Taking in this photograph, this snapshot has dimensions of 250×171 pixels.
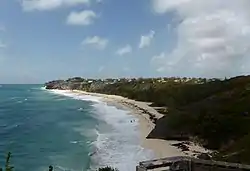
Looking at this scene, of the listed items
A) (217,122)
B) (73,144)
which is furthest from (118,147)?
→ (217,122)

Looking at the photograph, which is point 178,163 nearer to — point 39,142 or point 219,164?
point 219,164

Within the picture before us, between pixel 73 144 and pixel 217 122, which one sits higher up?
pixel 217 122

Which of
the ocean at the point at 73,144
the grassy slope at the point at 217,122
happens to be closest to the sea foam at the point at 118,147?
the ocean at the point at 73,144

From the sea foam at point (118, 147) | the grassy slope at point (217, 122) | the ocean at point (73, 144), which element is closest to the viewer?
the sea foam at point (118, 147)

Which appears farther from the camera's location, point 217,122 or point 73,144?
point 73,144

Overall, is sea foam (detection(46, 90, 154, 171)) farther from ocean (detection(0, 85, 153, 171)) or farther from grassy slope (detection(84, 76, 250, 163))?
grassy slope (detection(84, 76, 250, 163))

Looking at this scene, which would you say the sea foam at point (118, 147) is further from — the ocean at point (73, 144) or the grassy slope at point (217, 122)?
the grassy slope at point (217, 122)

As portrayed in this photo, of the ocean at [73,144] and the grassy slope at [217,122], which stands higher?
the grassy slope at [217,122]

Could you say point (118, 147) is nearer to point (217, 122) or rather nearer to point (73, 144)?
point (73, 144)

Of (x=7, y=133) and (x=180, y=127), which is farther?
(x=7, y=133)

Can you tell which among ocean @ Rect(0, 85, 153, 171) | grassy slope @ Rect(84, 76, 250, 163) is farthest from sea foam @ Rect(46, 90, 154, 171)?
grassy slope @ Rect(84, 76, 250, 163)

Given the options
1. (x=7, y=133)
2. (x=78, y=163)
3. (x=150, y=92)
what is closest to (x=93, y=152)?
(x=78, y=163)
